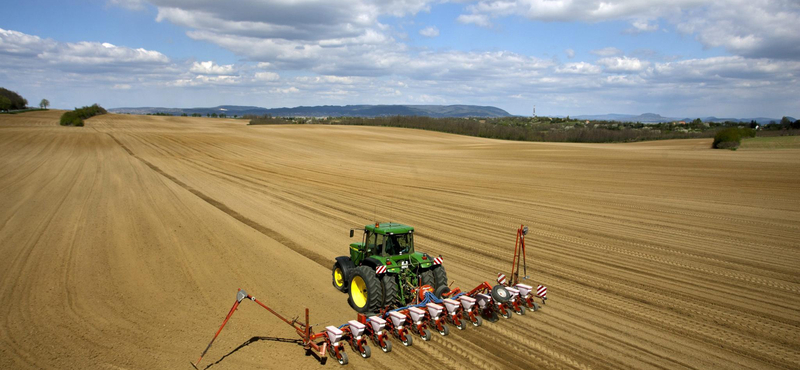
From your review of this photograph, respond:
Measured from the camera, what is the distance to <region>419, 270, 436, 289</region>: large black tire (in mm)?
8414

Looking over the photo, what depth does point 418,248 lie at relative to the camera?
42.0ft

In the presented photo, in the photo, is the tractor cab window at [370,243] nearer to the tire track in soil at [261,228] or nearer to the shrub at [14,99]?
the tire track in soil at [261,228]

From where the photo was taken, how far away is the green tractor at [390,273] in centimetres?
797

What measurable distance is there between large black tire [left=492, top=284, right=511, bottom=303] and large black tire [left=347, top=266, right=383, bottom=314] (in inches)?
81.1

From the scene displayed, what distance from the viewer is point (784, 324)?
8148 mm

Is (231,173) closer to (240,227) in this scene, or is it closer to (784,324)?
(240,227)

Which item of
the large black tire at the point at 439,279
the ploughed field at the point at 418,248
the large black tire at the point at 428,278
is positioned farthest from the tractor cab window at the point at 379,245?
the ploughed field at the point at 418,248

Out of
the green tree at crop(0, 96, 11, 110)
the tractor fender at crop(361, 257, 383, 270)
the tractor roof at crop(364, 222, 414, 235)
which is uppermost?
the green tree at crop(0, 96, 11, 110)

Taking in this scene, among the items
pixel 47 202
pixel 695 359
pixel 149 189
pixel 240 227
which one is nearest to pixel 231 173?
pixel 149 189

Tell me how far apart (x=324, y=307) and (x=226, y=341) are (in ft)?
6.57

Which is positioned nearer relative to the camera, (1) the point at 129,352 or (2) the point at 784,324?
(1) the point at 129,352

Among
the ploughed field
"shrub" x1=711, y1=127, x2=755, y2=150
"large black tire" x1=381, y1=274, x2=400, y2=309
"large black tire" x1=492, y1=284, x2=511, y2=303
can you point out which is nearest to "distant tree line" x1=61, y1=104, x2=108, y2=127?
the ploughed field

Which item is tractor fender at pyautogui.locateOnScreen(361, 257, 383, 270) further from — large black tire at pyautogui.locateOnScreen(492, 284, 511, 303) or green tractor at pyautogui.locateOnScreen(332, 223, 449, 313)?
large black tire at pyautogui.locateOnScreen(492, 284, 511, 303)

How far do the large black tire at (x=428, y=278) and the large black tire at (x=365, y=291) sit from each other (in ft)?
2.84
